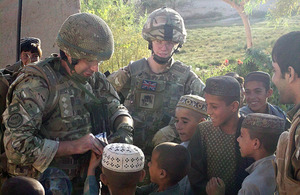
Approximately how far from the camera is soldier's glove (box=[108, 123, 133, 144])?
316 cm

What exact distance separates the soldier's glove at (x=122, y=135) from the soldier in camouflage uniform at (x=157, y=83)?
1.19 metres

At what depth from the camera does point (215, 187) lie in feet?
10.4

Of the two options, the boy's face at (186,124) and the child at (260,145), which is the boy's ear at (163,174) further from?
the boy's face at (186,124)

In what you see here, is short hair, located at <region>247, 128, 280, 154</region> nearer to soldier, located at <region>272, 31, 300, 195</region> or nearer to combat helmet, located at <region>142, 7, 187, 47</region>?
soldier, located at <region>272, 31, 300, 195</region>

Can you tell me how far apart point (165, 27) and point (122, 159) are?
228 cm

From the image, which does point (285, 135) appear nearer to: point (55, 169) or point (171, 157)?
point (171, 157)

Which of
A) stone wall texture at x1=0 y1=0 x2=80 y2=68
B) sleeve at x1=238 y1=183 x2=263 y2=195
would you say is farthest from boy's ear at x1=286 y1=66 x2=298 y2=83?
stone wall texture at x1=0 y1=0 x2=80 y2=68

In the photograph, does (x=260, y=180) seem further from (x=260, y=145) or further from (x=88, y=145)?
(x=88, y=145)

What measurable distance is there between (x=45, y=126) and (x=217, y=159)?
149cm

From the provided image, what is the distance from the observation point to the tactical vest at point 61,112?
2.89 metres

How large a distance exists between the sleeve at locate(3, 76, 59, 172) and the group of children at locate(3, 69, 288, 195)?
37cm

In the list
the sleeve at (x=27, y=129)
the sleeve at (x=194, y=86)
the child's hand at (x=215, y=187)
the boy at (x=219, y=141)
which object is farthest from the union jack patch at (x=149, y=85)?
the sleeve at (x=27, y=129)

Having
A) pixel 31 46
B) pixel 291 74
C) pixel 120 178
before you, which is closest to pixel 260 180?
pixel 291 74

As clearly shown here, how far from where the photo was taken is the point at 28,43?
5.10 metres
